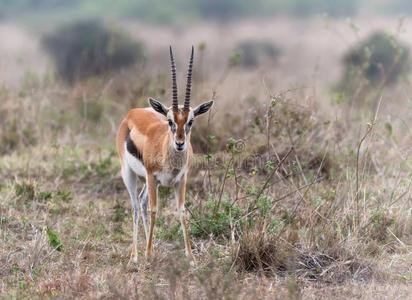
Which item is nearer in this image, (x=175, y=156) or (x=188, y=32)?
(x=175, y=156)

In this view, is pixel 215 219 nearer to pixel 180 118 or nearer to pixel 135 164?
pixel 135 164

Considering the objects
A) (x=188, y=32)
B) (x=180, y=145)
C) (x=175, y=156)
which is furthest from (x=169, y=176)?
(x=188, y=32)

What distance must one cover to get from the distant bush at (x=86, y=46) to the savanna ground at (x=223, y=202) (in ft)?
14.0

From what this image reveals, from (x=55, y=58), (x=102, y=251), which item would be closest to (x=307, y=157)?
(x=102, y=251)

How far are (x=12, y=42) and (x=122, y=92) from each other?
19.2 meters

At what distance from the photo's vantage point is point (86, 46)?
21.7 m

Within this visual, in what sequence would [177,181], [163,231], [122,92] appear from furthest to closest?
[122,92], [163,231], [177,181]

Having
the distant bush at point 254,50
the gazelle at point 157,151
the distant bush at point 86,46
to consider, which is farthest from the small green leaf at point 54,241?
the distant bush at point 254,50

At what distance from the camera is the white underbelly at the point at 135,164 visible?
7442 millimetres

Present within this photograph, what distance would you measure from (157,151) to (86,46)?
48.9ft

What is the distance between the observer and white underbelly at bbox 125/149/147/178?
744 cm

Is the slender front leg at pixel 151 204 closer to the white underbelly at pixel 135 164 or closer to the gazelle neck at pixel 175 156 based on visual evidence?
the white underbelly at pixel 135 164

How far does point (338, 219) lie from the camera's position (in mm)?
7285

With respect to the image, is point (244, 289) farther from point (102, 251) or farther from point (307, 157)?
point (307, 157)
